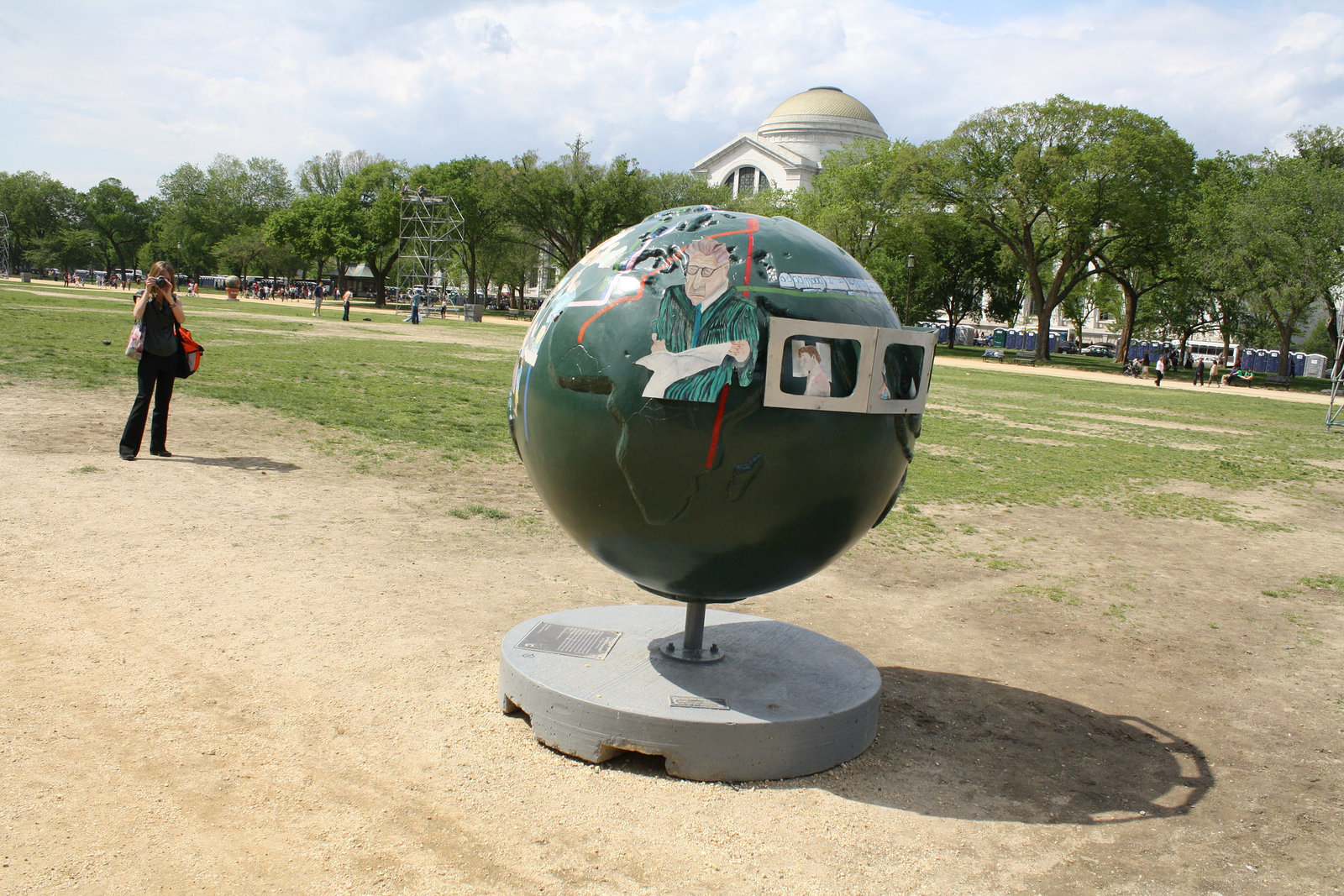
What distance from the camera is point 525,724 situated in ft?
14.9

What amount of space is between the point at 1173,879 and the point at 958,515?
653cm

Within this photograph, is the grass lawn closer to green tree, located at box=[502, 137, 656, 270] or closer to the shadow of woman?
the shadow of woman

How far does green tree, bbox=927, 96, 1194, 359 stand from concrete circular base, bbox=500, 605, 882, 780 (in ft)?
157

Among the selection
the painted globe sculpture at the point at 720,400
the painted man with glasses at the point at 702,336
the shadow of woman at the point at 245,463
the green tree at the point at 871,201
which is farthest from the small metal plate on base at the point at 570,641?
the green tree at the point at 871,201

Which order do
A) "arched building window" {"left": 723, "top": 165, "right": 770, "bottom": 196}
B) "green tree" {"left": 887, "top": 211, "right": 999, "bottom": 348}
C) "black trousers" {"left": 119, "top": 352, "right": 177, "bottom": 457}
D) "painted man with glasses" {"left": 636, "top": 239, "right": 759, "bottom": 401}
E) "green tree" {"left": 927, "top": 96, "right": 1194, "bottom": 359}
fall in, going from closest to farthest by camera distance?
"painted man with glasses" {"left": 636, "top": 239, "right": 759, "bottom": 401}, "black trousers" {"left": 119, "top": 352, "right": 177, "bottom": 457}, "green tree" {"left": 927, "top": 96, "right": 1194, "bottom": 359}, "green tree" {"left": 887, "top": 211, "right": 999, "bottom": 348}, "arched building window" {"left": 723, "top": 165, "right": 770, "bottom": 196}

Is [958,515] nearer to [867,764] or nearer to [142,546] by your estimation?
[867,764]

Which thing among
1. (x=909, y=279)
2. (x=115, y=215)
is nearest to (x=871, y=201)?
(x=909, y=279)

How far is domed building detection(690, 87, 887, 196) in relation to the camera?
10150 centimetres

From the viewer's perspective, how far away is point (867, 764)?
4398 mm

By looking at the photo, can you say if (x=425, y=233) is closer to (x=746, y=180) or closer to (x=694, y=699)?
(x=746, y=180)

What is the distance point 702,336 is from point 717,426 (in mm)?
382

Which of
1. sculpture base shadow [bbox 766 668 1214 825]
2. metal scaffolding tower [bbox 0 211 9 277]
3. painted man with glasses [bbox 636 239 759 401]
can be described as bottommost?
sculpture base shadow [bbox 766 668 1214 825]

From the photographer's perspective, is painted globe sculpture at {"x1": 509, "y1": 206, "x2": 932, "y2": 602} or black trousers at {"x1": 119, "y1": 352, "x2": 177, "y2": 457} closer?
painted globe sculpture at {"x1": 509, "y1": 206, "x2": 932, "y2": 602}

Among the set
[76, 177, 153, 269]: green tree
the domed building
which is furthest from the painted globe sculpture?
[76, 177, 153, 269]: green tree
